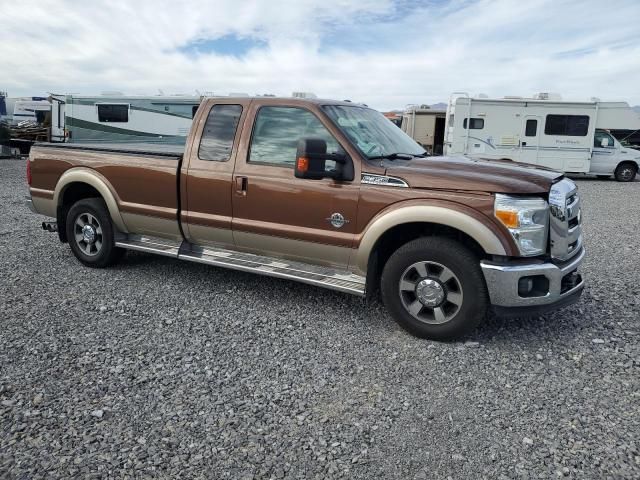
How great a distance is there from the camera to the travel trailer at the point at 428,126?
73.0ft

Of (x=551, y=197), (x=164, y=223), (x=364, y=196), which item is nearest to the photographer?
(x=551, y=197)

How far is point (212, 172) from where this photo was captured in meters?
4.99

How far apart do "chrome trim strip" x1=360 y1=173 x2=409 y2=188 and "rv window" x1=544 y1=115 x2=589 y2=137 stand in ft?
50.9

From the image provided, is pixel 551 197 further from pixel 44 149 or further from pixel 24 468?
pixel 44 149

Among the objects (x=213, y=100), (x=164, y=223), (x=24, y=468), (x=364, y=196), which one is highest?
(x=213, y=100)

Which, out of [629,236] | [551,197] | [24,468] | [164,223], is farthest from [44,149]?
[629,236]

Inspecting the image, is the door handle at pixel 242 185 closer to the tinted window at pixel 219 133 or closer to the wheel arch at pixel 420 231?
the tinted window at pixel 219 133

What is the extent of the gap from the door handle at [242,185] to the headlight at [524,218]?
2.15m

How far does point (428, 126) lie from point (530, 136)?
17.2ft

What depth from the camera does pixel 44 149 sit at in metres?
6.17

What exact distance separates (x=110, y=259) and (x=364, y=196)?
124 inches

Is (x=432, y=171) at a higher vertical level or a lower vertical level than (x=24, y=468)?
higher

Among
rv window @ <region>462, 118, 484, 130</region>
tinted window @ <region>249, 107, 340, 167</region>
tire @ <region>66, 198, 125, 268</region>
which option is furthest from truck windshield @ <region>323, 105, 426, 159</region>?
rv window @ <region>462, 118, 484, 130</region>

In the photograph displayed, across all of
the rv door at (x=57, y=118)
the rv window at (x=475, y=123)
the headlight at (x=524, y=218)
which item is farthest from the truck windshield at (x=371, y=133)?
the rv door at (x=57, y=118)
